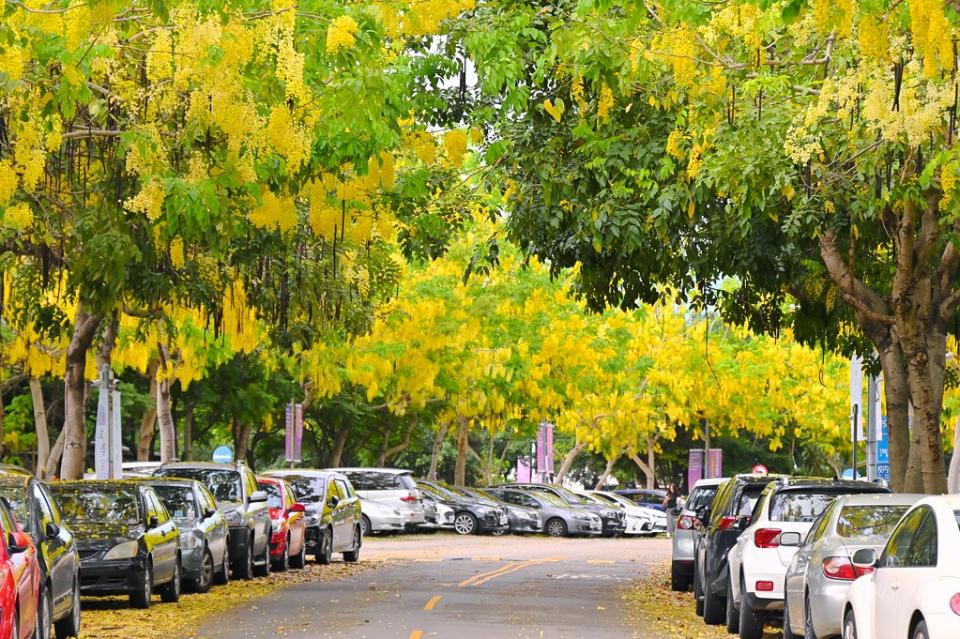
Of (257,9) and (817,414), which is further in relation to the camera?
(817,414)

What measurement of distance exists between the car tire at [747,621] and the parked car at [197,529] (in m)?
8.02

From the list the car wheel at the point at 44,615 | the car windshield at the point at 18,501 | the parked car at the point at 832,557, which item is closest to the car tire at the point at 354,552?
the car windshield at the point at 18,501

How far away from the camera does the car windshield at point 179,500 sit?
74.1ft

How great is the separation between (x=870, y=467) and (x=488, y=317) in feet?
60.2

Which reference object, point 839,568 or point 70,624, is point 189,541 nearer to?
point 70,624

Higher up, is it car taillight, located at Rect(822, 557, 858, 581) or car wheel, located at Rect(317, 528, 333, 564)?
car taillight, located at Rect(822, 557, 858, 581)

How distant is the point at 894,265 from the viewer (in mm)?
23938

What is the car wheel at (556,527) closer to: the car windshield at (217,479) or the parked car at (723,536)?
the car windshield at (217,479)

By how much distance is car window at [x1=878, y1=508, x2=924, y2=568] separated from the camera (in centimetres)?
1080

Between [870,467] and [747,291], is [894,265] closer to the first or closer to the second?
[747,291]

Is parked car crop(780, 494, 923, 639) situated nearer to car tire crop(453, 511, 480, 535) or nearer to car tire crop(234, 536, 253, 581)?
car tire crop(234, 536, 253, 581)

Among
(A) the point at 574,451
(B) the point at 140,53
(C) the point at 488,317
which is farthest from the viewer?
(A) the point at 574,451

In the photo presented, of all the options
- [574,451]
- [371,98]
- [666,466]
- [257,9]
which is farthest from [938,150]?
[666,466]

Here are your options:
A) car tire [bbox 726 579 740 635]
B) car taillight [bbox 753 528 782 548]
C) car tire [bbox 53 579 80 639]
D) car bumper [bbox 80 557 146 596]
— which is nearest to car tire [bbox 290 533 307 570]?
car bumper [bbox 80 557 146 596]
